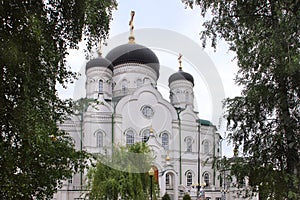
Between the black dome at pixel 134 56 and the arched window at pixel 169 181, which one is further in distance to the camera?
the black dome at pixel 134 56

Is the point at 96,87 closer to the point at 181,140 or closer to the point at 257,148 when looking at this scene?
the point at 181,140

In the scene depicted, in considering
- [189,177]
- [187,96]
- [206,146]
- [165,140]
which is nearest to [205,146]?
[206,146]

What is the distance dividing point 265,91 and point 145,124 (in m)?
25.9

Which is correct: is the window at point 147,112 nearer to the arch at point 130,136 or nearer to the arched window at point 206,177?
the arch at point 130,136

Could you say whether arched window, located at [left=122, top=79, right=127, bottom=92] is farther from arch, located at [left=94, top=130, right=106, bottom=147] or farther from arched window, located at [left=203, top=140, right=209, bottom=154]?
arched window, located at [left=203, top=140, right=209, bottom=154]

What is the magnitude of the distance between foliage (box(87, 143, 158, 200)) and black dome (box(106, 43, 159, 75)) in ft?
53.2

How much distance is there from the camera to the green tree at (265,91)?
23.6 feet

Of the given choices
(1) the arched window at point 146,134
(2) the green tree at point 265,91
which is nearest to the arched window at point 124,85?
(1) the arched window at point 146,134

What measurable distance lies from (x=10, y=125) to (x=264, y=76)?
206 inches

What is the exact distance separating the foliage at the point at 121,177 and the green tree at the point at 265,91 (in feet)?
31.4

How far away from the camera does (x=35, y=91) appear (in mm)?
5570

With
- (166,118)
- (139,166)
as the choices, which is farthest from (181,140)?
(139,166)

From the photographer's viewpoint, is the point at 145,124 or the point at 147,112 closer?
the point at 145,124

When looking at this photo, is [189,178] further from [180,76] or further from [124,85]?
[180,76]
